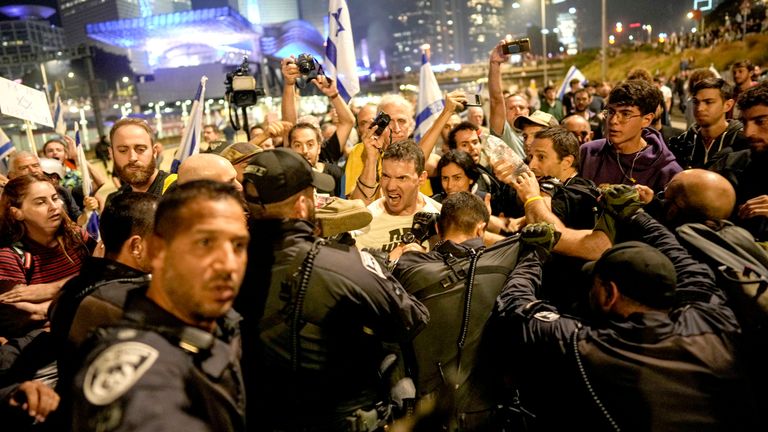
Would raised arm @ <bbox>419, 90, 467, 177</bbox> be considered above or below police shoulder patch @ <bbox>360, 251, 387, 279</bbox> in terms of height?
above

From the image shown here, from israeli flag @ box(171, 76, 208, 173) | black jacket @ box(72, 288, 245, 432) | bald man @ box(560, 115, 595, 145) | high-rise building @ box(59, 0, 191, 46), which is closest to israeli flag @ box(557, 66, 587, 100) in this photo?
bald man @ box(560, 115, 595, 145)

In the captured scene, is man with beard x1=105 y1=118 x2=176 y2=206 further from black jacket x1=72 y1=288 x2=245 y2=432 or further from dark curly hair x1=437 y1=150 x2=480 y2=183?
black jacket x1=72 y1=288 x2=245 y2=432

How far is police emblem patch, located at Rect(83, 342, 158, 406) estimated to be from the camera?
132cm

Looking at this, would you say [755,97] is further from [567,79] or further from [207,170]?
[567,79]

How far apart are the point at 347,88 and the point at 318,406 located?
4.70m

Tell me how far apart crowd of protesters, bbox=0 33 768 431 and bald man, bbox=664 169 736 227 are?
12mm

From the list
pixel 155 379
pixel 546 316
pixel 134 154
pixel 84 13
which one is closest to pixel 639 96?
pixel 546 316

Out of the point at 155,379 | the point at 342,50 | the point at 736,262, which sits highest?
the point at 342,50

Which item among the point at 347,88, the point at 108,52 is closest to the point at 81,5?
the point at 108,52

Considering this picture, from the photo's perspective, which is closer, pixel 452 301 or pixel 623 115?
pixel 452 301

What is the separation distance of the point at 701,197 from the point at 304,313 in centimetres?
230

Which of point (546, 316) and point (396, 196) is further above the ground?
point (396, 196)

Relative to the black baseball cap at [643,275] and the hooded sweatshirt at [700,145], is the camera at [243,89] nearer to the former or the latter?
the black baseball cap at [643,275]

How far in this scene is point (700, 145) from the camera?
16.2 ft
